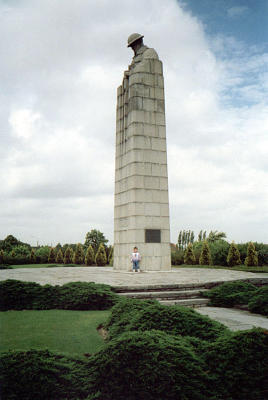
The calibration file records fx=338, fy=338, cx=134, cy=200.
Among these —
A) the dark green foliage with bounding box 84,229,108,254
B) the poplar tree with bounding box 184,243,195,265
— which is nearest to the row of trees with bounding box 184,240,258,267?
the poplar tree with bounding box 184,243,195,265

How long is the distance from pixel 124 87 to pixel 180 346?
20201mm

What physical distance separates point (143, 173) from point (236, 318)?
12834 millimetres

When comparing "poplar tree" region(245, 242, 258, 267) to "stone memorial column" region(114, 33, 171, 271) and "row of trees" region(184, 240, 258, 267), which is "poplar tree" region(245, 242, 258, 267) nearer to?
"row of trees" region(184, 240, 258, 267)

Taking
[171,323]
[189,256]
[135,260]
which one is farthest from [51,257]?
[171,323]

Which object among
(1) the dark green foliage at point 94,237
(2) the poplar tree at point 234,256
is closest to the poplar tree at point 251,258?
(2) the poplar tree at point 234,256

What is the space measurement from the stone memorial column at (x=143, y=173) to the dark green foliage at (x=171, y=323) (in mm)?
13618

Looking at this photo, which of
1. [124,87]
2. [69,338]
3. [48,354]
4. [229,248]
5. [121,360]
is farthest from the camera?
[229,248]

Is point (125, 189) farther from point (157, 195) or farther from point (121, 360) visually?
point (121, 360)

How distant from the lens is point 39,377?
360 cm

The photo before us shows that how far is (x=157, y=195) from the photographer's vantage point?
20.0 m

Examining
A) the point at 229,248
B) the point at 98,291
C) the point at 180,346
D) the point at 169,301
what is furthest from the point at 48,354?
the point at 229,248

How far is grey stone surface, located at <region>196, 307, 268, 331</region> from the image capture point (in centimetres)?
691

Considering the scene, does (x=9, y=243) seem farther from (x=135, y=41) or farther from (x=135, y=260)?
(x=135, y=41)

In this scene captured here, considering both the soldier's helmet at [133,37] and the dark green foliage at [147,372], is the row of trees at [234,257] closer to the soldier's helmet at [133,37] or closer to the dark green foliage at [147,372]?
the soldier's helmet at [133,37]
